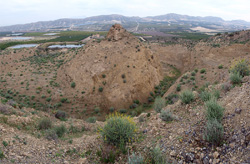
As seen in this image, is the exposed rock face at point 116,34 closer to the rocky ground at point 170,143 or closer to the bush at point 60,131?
the bush at point 60,131

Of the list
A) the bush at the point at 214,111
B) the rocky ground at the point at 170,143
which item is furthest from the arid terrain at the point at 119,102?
the bush at the point at 214,111

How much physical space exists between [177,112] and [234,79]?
12.4 feet

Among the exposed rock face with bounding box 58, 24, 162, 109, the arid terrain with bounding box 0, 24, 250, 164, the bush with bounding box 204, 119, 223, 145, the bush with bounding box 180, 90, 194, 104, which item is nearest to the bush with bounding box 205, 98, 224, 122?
the arid terrain with bounding box 0, 24, 250, 164

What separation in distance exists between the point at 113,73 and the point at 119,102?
4.03 m

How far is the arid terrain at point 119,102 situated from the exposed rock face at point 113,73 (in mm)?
119

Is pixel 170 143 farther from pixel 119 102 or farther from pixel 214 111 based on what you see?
pixel 119 102

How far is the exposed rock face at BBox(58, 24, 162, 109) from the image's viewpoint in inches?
674

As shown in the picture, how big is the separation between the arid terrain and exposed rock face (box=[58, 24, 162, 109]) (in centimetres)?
12

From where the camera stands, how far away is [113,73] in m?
18.7

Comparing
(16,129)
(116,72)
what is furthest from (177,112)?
(116,72)

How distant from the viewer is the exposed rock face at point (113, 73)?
17.1 meters

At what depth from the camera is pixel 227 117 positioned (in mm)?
5223

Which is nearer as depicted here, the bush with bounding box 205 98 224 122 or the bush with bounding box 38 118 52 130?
the bush with bounding box 205 98 224 122

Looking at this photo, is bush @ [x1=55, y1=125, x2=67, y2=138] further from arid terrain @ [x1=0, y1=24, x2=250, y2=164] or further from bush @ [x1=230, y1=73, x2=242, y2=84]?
bush @ [x1=230, y1=73, x2=242, y2=84]
